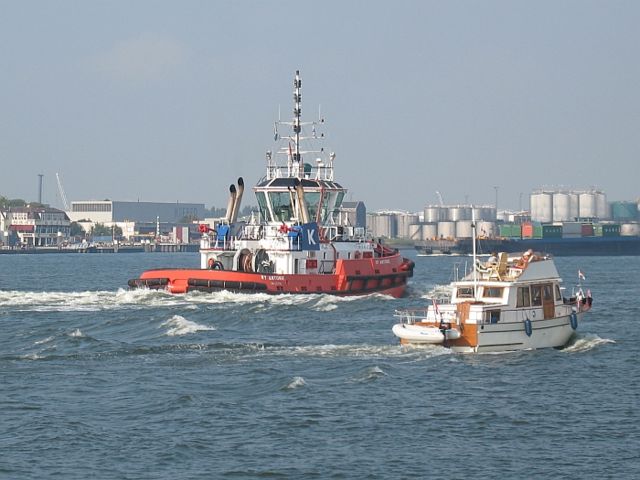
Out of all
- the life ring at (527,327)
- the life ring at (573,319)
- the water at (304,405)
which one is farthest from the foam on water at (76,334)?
the life ring at (573,319)

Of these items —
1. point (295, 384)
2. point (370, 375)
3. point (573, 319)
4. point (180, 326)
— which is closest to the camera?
point (295, 384)

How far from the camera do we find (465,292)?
45438mm

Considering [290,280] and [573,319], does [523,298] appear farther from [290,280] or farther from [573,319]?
[290,280]

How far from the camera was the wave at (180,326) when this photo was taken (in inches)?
2124

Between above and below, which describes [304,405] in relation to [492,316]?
below

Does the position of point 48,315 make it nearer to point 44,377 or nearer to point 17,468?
point 44,377

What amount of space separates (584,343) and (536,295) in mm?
4145

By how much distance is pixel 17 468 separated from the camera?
28.9 metres

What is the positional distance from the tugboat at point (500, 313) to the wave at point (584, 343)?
493mm

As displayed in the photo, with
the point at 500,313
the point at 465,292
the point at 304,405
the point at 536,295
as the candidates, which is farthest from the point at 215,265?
the point at 304,405

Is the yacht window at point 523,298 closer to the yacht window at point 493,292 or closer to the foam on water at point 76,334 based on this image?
the yacht window at point 493,292

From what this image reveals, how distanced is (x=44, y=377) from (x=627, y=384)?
1963 cm

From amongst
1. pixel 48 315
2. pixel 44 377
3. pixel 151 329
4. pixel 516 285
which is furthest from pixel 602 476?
pixel 48 315

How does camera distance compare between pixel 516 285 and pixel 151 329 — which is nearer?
pixel 516 285
